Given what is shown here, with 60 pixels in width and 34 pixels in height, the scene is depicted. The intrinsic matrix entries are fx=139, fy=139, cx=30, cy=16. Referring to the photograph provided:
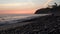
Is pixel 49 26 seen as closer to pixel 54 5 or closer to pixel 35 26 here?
pixel 35 26

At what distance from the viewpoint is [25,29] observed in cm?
96

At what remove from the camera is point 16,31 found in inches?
36.8

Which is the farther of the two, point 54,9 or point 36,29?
point 54,9

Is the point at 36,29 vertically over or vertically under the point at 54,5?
under

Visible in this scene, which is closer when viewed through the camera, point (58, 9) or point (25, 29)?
point (25, 29)

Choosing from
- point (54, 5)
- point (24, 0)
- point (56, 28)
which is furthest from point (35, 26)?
point (24, 0)

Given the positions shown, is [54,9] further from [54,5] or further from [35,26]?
[35,26]

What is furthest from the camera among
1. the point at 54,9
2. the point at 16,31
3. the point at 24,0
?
the point at 24,0

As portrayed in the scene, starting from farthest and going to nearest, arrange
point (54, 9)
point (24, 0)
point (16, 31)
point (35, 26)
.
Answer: point (24, 0) < point (54, 9) < point (35, 26) < point (16, 31)

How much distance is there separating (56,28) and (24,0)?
5.06ft

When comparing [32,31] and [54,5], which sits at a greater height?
[54,5]

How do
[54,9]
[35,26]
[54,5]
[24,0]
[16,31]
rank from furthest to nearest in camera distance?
[24,0], [54,5], [54,9], [35,26], [16,31]

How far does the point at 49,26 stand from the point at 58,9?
46.0 inches

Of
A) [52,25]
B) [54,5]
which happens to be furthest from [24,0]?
[52,25]
